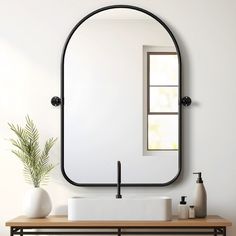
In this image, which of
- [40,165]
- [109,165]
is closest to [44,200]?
[40,165]

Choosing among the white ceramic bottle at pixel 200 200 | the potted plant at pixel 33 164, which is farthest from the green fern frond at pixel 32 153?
the white ceramic bottle at pixel 200 200

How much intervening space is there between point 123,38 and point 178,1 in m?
0.41

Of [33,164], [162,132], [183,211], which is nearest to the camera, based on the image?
[183,211]

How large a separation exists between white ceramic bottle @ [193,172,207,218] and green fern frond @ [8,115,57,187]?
85 centimetres

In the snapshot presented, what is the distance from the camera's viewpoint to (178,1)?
3.55 m

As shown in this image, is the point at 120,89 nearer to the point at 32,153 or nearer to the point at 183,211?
the point at 32,153

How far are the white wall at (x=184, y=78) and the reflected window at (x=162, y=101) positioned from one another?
7cm

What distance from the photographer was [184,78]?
3510mm

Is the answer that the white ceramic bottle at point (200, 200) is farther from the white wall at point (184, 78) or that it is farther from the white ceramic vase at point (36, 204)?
the white ceramic vase at point (36, 204)

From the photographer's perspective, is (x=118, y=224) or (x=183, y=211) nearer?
(x=118, y=224)

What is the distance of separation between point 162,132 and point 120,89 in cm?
35

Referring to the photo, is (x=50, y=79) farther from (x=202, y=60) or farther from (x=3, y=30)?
(x=202, y=60)

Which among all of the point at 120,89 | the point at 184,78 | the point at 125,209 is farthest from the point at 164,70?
the point at 125,209

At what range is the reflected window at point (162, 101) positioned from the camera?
3473 millimetres
